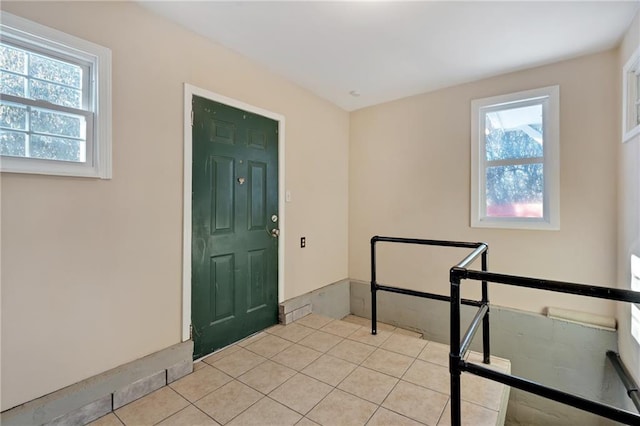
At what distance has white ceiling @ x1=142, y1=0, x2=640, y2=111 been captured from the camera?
77.0 inches

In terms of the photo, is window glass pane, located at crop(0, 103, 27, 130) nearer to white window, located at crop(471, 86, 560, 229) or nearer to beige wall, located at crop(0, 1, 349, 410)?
beige wall, located at crop(0, 1, 349, 410)

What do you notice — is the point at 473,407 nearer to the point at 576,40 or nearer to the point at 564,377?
the point at 564,377

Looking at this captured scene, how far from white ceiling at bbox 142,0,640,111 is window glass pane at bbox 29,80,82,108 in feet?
2.52

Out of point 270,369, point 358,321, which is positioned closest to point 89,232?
point 270,369

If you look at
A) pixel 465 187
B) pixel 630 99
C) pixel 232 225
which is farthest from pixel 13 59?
pixel 630 99

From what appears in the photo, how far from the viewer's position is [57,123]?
163cm

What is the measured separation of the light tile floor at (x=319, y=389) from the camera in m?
1.63

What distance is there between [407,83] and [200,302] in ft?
9.48

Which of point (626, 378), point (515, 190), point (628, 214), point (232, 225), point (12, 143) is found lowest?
point (626, 378)

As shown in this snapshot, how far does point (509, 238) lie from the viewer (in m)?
2.91

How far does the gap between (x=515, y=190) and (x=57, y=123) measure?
11.7 feet

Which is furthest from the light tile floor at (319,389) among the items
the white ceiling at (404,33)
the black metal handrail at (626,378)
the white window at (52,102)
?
the white ceiling at (404,33)

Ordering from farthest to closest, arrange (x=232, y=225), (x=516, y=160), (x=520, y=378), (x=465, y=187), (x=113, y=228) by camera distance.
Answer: (x=465, y=187), (x=516, y=160), (x=232, y=225), (x=113, y=228), (x=520, y=378)

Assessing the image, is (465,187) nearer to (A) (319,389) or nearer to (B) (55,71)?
(A) (319,389)
